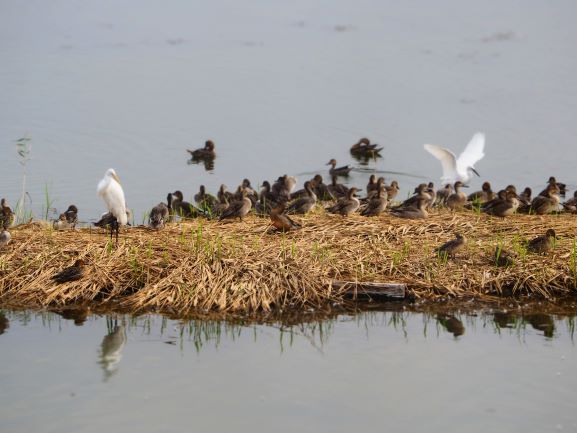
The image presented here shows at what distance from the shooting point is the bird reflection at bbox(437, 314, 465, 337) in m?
9.16

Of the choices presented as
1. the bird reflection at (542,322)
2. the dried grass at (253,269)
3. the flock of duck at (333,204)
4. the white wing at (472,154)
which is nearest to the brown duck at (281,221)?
the flock of duck at (333,204)

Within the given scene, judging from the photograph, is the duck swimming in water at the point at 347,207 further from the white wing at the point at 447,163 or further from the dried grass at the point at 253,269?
the white wing at the point at 447,163

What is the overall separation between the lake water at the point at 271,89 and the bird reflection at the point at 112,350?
5.16m

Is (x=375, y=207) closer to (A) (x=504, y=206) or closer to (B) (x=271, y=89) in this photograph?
(A) (x=504, y=206)

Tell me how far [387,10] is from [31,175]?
15.6 meters

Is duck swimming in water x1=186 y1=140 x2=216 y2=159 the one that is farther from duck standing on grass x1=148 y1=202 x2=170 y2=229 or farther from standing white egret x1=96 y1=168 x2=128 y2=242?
standing white egret x1=96 y1=168 x2=128 y2=242

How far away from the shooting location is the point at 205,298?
9.44 meters

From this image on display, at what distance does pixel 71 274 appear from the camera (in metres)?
9.60

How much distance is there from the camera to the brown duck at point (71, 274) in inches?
377

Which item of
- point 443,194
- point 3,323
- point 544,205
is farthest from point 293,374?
point 443,194

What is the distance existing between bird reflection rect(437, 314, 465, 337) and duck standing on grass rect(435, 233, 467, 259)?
0.95 m

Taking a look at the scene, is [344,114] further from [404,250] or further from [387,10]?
[404,250]

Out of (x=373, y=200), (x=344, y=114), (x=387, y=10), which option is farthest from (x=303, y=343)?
(x=387, y=10)

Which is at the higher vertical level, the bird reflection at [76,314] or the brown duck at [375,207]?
the brown duck at [375,207]
